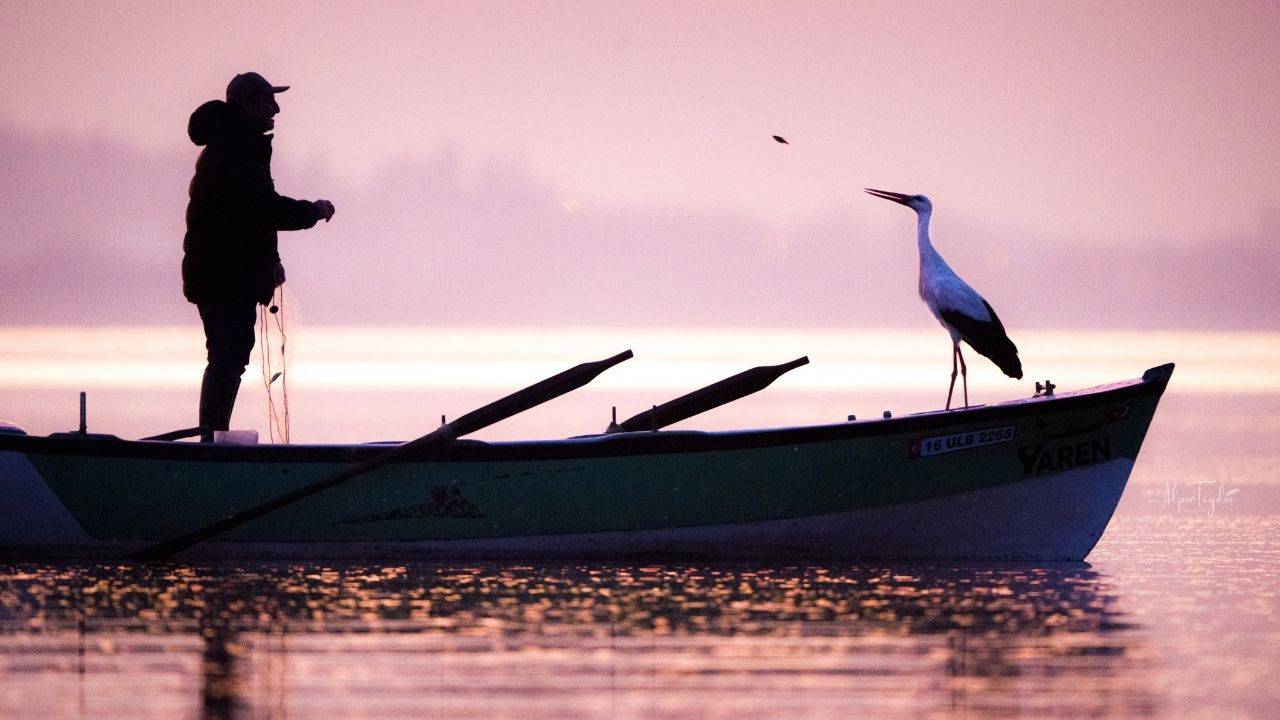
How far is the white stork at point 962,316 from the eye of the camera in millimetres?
13211

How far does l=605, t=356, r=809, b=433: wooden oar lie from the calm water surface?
1645mm

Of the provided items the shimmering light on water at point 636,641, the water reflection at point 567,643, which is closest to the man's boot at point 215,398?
the shimmering light on water at point 636,641

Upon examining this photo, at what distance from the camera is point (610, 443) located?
1230 centimetres

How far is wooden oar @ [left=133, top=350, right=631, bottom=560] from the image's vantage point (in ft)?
40.7

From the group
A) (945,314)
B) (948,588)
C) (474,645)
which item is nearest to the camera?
(474,645)

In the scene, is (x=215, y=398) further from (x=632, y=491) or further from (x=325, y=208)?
(x=632, y=491)

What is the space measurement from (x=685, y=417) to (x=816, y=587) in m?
3.03

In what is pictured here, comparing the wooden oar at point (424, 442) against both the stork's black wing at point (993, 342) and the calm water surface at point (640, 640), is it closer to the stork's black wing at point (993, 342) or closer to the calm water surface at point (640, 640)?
the calm water surface at point (640, 640)

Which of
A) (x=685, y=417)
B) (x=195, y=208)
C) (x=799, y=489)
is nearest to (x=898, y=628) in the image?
(x=799, y=489)

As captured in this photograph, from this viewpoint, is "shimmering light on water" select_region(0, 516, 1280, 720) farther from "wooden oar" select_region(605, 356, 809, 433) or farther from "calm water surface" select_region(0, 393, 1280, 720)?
"wooden oar" select_region(605, 356, 809, 433)

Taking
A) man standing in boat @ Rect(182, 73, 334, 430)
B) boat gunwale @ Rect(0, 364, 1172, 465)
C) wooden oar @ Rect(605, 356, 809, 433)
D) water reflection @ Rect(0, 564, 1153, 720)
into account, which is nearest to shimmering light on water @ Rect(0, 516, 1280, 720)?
water reflection @ Rect(0, 564, 1153, 720)

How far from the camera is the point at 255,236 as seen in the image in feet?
42.0

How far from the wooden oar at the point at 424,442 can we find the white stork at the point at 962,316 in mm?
2246

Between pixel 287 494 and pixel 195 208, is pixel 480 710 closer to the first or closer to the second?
pixel 287 494
